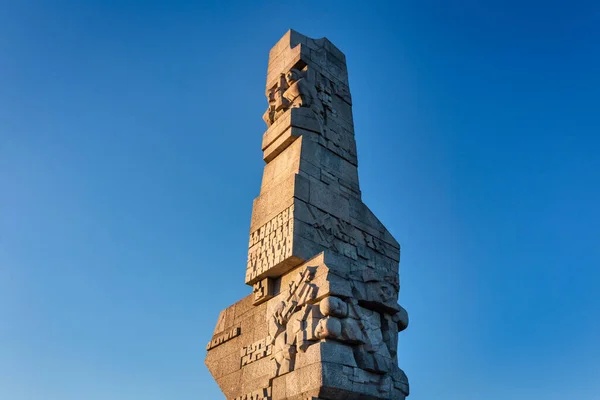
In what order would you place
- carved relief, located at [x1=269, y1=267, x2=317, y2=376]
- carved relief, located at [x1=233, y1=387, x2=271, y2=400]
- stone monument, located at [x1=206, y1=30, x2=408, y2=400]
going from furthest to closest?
carved relief, located at [x1=233, y1=387, x2=271, y2=400] → carved relief, located at [x1=269, y1=267, x2=317, y2=376] → stone monument, located at [x1=206, y1=30, x2=408, y2=400]

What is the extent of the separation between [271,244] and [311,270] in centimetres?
111

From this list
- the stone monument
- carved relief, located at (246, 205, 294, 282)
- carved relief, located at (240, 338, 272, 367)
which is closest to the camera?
the stone monument

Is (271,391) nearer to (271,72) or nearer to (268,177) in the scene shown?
(268,177)

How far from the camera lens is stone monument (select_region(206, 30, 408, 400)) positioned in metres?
6.57

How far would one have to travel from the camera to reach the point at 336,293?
6719mm

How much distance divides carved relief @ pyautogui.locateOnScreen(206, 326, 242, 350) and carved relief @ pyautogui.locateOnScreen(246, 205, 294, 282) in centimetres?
81

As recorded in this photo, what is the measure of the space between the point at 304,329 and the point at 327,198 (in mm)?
2373

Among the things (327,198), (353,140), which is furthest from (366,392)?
(353,140)

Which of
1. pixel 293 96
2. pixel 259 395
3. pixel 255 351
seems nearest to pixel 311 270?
pixel 255 351

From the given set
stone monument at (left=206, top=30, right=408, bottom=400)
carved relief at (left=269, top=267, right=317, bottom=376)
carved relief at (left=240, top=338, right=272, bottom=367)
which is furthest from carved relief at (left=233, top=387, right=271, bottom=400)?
carved relief at (left=240, top=338, right=272, bottom=367)

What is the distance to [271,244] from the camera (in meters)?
8.05

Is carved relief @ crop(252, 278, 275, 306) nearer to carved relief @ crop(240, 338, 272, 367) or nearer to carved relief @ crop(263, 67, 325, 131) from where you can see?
carved relief @ crop(240, 338, 272, 367)

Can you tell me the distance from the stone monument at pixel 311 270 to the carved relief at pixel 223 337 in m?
0.03

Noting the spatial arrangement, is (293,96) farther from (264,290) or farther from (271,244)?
(264,290)
